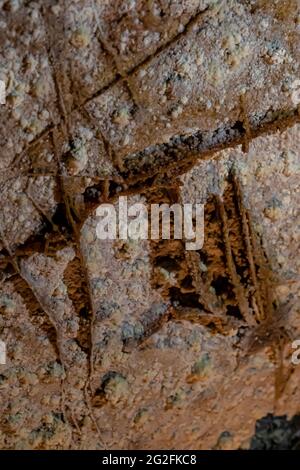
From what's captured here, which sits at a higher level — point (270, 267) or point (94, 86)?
point (94, 86)

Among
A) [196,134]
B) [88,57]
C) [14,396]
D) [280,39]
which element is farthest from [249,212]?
[14,396]

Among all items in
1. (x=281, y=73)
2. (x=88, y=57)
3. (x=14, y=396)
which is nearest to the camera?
(x=88, y=57)

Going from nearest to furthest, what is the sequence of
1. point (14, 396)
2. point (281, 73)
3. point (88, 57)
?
point (88, 57) → point (281, 73) → point (14, 396)

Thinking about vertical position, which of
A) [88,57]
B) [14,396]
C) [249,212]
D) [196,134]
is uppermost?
[88,57]

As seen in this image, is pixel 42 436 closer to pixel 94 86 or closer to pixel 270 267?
pixel 270 267

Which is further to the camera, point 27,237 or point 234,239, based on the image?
point 234,239

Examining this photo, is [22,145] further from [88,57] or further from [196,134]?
[196,134]

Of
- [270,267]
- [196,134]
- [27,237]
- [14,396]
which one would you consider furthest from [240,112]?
[14,396]
